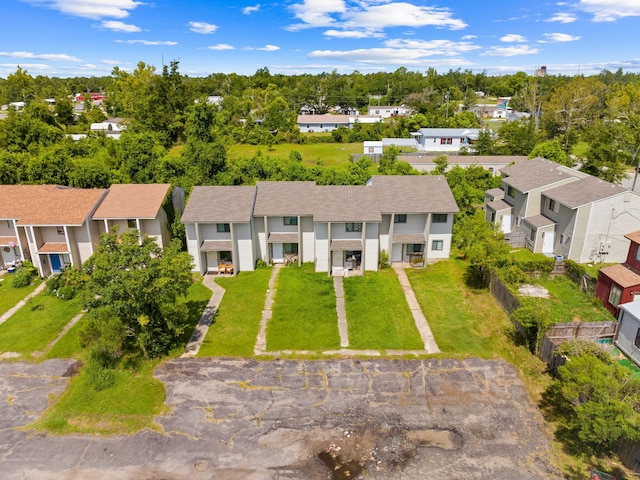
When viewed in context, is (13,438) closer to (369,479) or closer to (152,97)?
(369,479)

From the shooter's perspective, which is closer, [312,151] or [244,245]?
[244,245]

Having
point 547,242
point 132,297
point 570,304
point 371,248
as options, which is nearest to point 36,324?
point 132,297

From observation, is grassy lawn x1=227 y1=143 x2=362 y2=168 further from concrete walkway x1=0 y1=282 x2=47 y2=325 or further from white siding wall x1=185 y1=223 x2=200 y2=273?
concrete walkway x1=0 y1=282 x2=47 y2=325

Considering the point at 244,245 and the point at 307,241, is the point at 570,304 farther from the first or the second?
the point at 244,245

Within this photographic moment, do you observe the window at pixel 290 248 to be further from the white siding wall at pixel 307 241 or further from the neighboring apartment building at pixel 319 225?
the white siding wall at pixel 307 241

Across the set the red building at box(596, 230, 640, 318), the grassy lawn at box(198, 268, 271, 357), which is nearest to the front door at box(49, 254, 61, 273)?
the grassy lawn at box(198, 268, 271, 357)

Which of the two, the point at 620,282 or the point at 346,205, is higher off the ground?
the point at 346,205
